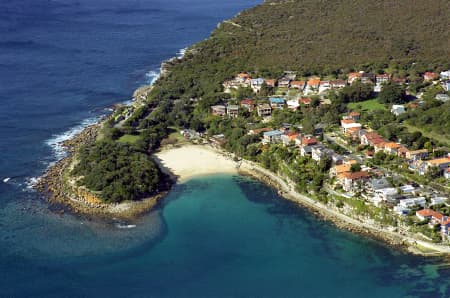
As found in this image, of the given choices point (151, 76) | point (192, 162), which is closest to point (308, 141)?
point (192, 162)

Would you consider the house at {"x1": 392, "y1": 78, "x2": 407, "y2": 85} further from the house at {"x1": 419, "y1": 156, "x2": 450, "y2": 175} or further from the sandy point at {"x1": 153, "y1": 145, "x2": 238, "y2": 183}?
the sandy point at {"x1": 153, "y1": 145, "x2": 238, "y2": 183}

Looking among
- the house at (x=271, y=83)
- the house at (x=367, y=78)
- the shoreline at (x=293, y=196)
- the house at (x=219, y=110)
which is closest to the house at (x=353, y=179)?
the shoreline at (x=293, y=196)

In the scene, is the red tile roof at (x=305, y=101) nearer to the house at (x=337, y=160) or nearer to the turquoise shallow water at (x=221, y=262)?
the house at (x=337, y=160)

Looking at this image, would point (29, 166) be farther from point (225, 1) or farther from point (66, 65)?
point (225, 1)

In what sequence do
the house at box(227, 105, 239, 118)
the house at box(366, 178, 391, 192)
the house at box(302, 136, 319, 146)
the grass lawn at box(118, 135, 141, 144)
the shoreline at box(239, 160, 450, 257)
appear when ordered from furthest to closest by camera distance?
the house at box(227, 105, 239, 118) < the grass lawn at box(118, 135, 141, 144) < the house at box(302, 136, 319, 146) < the house at box(366, 178, 391, 192) < the shoreline at box(239, 160, 450, 257)

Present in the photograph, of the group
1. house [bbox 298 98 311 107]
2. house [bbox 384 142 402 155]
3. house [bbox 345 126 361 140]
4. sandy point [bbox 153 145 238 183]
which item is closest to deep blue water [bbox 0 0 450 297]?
sandy point [bbox 153 145 238 183]

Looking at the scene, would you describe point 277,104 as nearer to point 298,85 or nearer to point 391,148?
point 298,85
